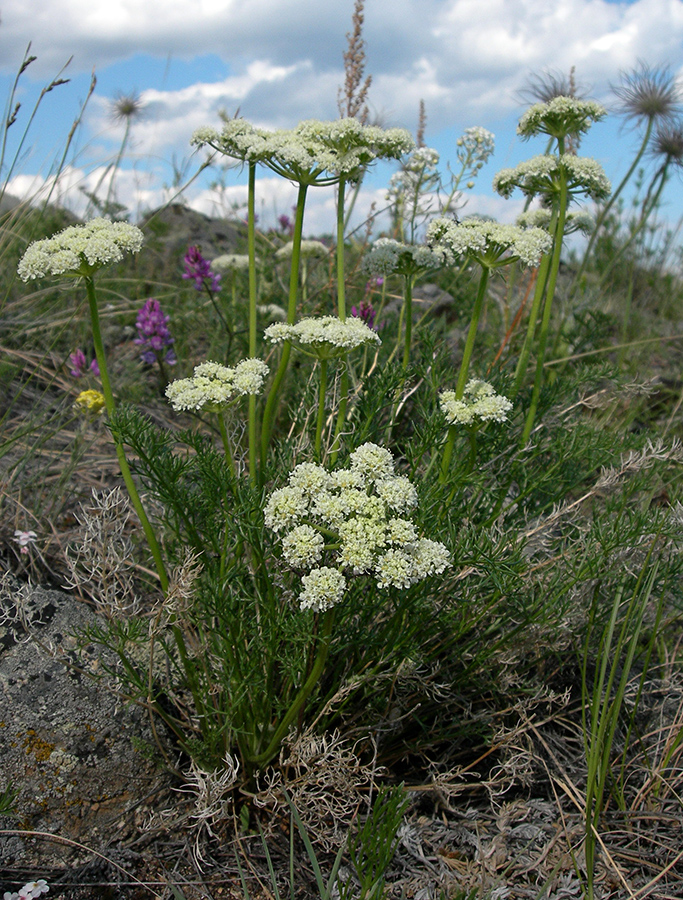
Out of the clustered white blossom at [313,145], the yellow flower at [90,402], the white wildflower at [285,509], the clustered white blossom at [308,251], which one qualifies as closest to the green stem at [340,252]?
the clustered white blossom at [313,145]

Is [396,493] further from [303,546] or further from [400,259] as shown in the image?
[400,259]

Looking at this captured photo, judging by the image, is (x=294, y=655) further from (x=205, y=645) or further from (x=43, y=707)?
(x=43, y=707)

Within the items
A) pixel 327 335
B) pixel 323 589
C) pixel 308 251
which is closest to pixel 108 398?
pixel 327 335

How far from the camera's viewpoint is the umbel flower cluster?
5.64 feet

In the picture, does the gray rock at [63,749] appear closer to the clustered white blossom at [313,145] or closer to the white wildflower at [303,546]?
the white wildflower at [303,546]

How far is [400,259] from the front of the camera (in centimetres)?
275

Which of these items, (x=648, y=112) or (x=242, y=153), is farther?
(x=648, y=112)

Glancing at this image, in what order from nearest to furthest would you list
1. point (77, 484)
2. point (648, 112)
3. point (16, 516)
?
1. point (16, 516)
2. point (77, 484)
3. point (648, 112)

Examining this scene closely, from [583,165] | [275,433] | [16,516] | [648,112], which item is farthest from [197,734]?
[648,112]

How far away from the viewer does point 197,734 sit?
105 inches

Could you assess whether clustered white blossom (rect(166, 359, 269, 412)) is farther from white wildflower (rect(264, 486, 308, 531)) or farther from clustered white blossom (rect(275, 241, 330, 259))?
clustered white blossom (rect(275, 241, 330, 259))

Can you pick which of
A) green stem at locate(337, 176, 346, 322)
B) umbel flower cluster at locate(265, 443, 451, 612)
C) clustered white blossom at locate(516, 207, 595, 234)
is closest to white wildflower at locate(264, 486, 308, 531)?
umbel flower cluster at locate(265, 443, 451, 612)

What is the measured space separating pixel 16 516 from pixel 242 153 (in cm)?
193

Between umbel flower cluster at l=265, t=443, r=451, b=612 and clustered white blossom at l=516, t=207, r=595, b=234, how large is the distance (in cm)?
191
